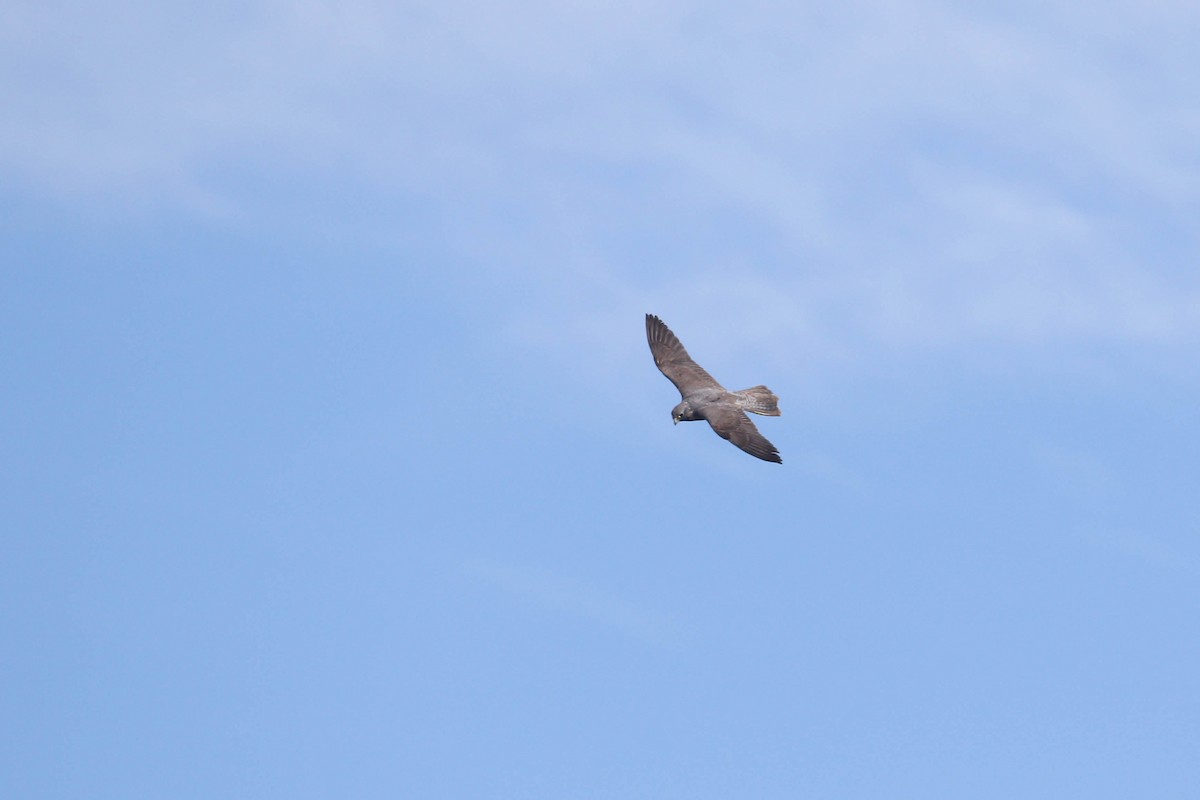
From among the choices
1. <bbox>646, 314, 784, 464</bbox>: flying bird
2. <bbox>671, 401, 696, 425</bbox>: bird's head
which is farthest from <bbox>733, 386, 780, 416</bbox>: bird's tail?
<bbox>671, 401, 696, 425</bbox>: bird's head

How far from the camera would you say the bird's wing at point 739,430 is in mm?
42125

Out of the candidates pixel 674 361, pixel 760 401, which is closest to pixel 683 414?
pixel 760 401

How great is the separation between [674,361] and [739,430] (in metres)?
6.39

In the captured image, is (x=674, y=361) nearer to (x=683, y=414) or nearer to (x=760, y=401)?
(x=683, y=414)

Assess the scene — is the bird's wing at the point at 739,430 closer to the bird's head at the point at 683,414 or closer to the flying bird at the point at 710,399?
the flying bird at the point at 710,399

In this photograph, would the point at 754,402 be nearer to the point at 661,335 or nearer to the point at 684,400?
the point at 684,400

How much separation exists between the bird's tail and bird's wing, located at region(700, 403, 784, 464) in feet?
1.54

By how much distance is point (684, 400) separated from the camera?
Answer: 46.7m

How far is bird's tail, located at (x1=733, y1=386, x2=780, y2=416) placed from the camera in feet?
147

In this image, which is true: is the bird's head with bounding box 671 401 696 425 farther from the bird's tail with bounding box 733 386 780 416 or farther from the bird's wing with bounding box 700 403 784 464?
the bird's tail with bounding box 733 386 780 416

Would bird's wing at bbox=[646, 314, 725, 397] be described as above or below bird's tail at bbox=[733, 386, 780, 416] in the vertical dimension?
above

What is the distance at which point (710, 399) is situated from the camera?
150 feet

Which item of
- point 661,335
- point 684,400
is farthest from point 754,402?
point 661,335

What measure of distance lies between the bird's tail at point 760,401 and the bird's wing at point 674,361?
1993mm
